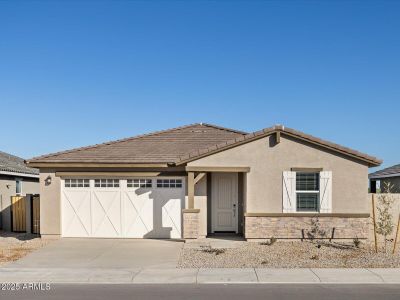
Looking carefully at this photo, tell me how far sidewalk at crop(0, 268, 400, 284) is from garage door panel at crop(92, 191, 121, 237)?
198 inches

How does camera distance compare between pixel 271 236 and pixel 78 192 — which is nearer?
pixel 271 236

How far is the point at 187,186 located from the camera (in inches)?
611

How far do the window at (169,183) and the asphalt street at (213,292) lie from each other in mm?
6688

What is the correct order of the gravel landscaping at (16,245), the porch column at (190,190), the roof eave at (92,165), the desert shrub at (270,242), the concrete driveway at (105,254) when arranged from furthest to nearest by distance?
the roof eave at (92,165) → the porch column at (190,190) → the desert shrub at (270,242) → the gravel landscaping at (16,245) → the concrete driveway at (105,254)

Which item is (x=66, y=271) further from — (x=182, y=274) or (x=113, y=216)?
(x=113, y=216)

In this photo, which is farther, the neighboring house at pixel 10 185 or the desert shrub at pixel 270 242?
the neighboring house at pixel 10 185

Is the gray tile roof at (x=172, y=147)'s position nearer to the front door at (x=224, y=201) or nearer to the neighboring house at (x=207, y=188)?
the neighboring house at (x=207, y=188)

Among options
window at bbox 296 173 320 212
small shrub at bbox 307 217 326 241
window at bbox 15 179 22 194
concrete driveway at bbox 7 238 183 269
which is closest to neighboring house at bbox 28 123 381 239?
window at bbox 296 173 320 212

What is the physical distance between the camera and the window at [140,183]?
15773 mm

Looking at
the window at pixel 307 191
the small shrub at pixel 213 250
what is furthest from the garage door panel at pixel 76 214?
the window at pixel 307 191

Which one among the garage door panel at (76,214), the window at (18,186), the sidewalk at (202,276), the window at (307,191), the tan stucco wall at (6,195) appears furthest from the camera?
the window at (18,186)

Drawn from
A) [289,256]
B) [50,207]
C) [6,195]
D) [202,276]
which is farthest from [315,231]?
[6,195]

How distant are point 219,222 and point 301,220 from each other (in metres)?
3.42

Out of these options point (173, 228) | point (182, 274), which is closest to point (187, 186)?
point (173, 228)
